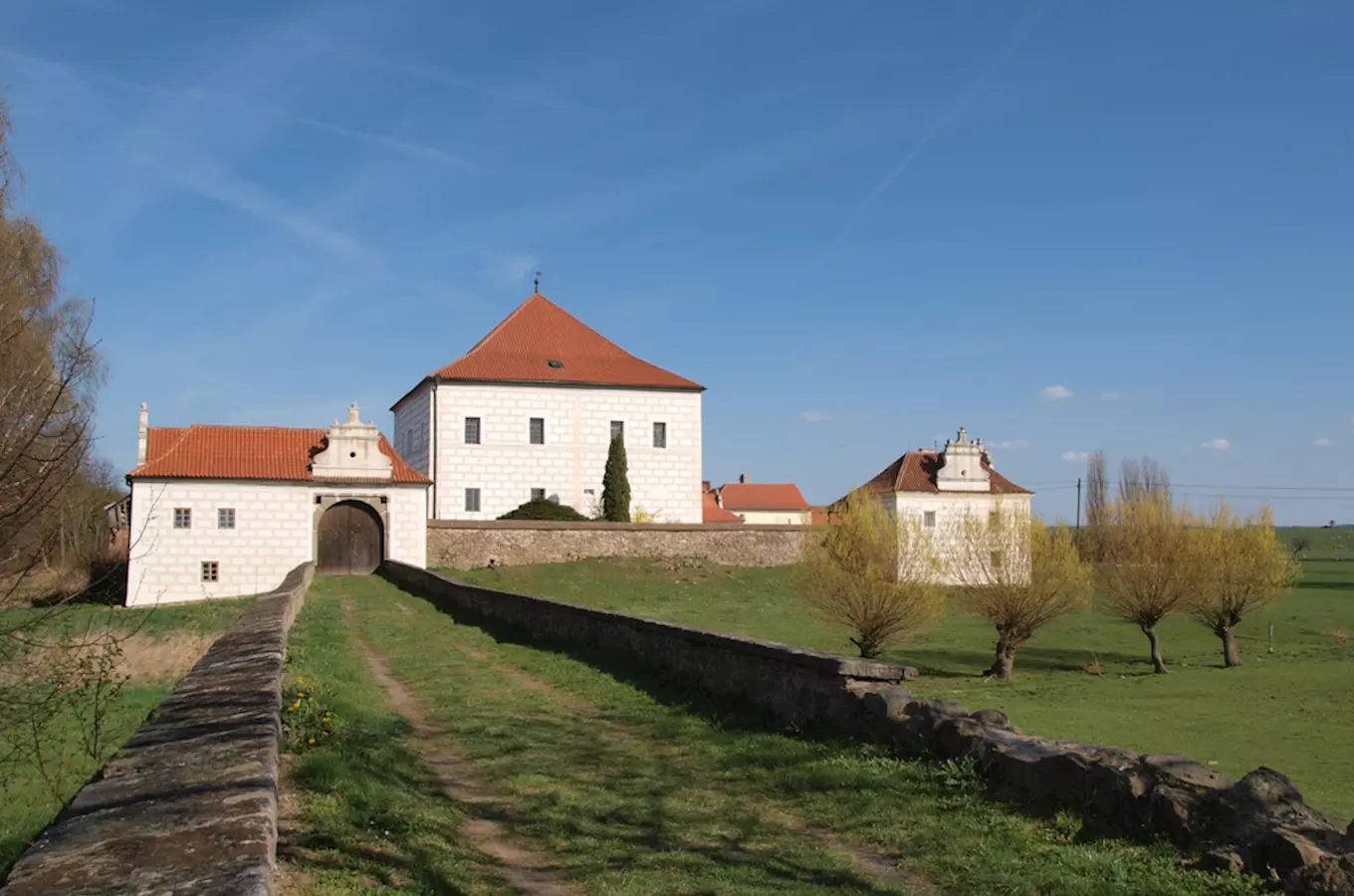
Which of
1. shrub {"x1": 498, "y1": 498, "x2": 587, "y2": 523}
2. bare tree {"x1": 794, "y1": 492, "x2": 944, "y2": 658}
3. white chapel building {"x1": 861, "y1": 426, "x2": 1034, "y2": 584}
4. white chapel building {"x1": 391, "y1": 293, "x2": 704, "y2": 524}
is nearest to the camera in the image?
bare tree {"x1": 794, "y1": 492, "x2": 944, "y2": 658}

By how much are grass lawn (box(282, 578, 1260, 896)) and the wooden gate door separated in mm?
29594

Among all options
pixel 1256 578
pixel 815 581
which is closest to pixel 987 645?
pixel 1256 578

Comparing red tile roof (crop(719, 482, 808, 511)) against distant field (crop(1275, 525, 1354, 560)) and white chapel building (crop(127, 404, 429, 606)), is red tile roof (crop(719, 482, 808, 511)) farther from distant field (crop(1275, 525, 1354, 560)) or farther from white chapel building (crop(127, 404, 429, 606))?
white chapel building (crop(127, 404, 429, 606))

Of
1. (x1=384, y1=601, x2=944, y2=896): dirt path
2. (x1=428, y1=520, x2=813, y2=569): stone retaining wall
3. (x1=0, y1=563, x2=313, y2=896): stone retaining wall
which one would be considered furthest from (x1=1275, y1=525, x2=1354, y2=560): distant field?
(x1=0, y1=563, x2=313, y2=896): stone retaining wall

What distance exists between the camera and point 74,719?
42.2ft

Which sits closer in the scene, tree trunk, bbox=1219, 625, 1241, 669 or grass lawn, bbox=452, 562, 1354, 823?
grass lawn, bbox=452, 562, 1354, 823

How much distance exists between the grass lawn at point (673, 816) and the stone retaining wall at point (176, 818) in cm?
57

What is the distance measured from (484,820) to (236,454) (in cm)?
3562

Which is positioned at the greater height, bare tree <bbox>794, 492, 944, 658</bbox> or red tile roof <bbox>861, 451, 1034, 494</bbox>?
red tile roof <bbox>861, 451, 1034, 494</bbox>

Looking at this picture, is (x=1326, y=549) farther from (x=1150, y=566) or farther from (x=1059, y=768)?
(x=1059, y=768)

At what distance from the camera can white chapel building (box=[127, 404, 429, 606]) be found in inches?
1443

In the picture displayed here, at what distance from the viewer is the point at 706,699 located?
32.2ft

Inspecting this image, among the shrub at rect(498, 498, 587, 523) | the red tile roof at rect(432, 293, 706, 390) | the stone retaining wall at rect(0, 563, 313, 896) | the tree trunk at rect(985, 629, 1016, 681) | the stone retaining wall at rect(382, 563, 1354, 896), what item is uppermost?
the red tile roof at rect(432, 293, 706, 390)

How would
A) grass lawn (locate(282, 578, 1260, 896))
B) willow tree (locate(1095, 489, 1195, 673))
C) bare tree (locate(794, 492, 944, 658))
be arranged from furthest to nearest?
willow tree (locate(1095, 489, 1195, 673))
bare tree (locate(794, 492, 944, 658))
grass lawn (locate(282, 578, 1260, 896))
